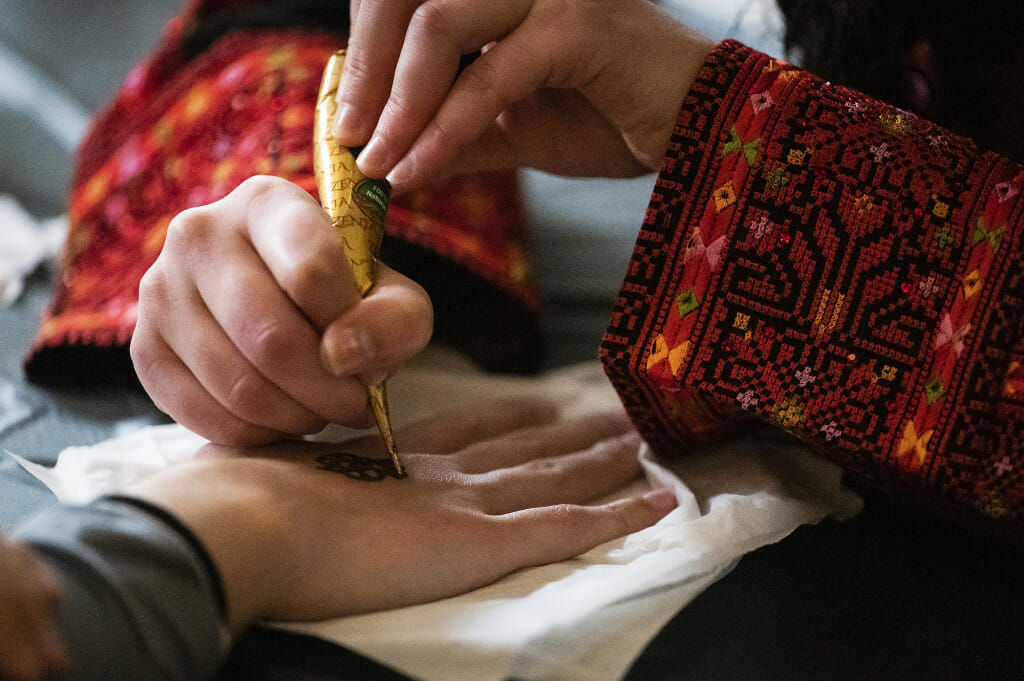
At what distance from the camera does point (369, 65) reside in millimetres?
486

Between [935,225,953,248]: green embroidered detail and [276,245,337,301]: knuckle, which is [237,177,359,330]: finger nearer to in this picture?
[276,245,337,301]: knuckle

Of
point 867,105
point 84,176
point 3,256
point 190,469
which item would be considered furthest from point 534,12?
point 3,256

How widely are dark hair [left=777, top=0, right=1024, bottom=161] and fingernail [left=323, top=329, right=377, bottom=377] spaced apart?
0.42 meters

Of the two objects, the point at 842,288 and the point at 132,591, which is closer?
the point at 132,591

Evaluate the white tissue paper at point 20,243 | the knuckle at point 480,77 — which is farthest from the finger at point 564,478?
the white tissue paper at point 20,243

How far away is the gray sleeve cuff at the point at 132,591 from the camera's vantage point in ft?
1.00

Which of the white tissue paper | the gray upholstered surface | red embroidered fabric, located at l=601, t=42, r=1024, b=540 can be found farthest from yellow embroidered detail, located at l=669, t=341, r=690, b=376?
the white tissue paper

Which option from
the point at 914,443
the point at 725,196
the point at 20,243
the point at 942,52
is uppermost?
the point at 942,52

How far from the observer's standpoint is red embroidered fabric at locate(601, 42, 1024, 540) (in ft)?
1.54

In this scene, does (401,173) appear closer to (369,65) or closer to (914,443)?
(369,65)

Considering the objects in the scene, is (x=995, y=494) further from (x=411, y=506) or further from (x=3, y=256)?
(x=3, y=256)

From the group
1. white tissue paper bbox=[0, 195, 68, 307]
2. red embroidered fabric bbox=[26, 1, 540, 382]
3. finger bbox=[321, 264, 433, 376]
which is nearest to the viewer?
finger bbox=[321, 264, 433, 376]

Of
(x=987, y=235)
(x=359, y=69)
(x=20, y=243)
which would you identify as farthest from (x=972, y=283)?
(x=20, y=243)

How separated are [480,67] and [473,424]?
0.23 m
